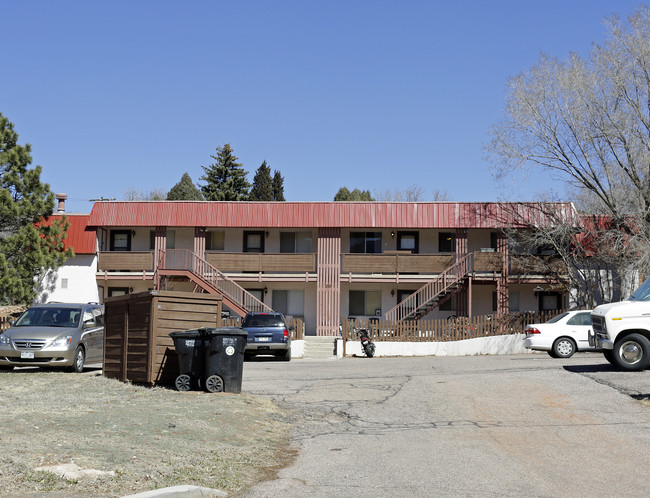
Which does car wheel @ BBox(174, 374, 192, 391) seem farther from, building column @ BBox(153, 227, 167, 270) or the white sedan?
building column @ BBox(153, 227, 167, 270)

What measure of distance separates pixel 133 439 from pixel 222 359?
4731mm

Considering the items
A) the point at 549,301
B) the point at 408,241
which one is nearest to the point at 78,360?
the point at 408,241

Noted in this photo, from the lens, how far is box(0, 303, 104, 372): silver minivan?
55.8 feet

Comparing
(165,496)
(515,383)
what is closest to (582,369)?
(515,383)

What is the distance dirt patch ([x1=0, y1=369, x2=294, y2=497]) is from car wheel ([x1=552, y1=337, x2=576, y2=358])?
1222 centimetres

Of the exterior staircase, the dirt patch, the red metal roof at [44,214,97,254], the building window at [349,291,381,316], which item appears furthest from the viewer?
the building window at [349,291,381,316]

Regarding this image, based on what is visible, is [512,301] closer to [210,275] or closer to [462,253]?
[462,253]

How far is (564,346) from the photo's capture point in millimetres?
22906

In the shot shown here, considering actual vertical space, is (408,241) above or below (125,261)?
above

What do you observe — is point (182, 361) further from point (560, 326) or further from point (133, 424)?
point (560, 326)

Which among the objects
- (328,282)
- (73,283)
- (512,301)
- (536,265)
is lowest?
(512,301)

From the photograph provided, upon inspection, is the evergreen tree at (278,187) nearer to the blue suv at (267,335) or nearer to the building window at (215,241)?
the building window at (215,241)

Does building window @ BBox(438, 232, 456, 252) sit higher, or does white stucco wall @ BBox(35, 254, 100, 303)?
building window @ BBox(438, 232, 456, 252)

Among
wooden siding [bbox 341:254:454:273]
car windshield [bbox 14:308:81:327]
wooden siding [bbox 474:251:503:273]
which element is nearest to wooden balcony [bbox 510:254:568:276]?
wooden siding [bbox 474:251:503:273]
